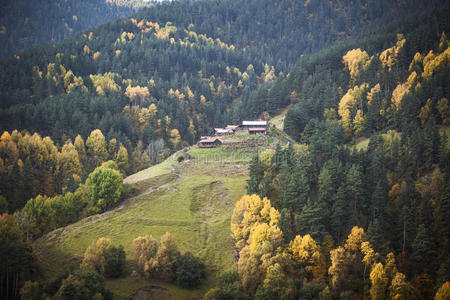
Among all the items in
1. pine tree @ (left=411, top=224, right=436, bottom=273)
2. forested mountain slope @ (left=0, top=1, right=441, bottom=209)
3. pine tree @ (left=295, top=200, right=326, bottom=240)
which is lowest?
pine tree @ (left=411, top=224, right=436, bottom=273)

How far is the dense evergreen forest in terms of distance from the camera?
187 ft

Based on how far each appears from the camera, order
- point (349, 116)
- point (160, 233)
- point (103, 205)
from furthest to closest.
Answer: point (349, 116), point (103, 205), point (160, 233)

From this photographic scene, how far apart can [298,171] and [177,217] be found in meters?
27.3

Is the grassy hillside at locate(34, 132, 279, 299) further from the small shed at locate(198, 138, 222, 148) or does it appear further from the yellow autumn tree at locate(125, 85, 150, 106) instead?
the yellow autumn tree at locate(125, 85, 150, 106)

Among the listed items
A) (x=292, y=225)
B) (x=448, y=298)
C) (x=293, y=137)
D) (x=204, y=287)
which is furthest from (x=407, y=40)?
(x=204, y=287)

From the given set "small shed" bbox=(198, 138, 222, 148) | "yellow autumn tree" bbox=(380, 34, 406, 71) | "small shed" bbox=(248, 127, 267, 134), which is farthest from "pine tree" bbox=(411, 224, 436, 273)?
"yellow autumn tree" bbox=(380, 34, 406, 71)

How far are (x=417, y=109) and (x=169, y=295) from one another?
254 ft

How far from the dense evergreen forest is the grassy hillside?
358 centimetres

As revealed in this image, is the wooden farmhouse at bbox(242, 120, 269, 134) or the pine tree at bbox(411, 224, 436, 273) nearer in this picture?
the pine tree at bbox(411, 224, 436, 273)

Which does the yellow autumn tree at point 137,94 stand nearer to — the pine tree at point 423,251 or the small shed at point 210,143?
the small shed at point 210,143

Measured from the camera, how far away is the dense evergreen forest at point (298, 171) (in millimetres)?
56969

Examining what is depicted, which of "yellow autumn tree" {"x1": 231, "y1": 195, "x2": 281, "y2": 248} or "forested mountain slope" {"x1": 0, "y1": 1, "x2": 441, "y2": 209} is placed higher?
"forested mountain slope" {"x1": 0, "y1": 1, "x2": 441, "y2": 209}

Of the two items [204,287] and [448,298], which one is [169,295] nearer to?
[204,287]

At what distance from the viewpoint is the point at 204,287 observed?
60.0 m
